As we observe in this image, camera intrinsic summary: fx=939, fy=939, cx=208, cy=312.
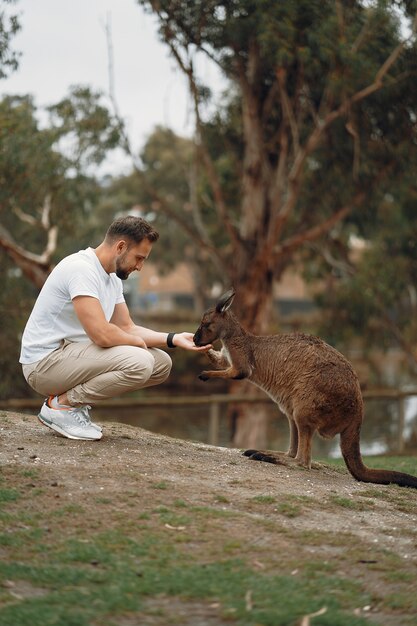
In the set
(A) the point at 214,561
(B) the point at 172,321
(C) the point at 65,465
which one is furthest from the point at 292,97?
(B) the point at 172,321

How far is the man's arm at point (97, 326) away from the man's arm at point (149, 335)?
1.10 feet

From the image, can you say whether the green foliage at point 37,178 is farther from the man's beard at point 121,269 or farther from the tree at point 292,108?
the man's beard at point 121,269

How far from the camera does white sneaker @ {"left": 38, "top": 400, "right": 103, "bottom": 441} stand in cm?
622

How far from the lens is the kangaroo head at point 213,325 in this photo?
668 centimetres

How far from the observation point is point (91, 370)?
6074 mm

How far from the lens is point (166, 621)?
3.53m

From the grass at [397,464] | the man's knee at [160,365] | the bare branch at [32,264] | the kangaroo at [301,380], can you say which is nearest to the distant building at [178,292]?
the bare branch at [32,264]

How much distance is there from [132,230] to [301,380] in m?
1.55

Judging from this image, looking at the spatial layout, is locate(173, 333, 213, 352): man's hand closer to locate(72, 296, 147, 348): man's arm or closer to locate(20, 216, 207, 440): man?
locate(20, 216, 207, 440): man

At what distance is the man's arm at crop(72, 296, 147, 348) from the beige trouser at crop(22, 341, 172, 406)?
81mm

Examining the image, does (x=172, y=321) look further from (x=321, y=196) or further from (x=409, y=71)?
(x=409, y=71)

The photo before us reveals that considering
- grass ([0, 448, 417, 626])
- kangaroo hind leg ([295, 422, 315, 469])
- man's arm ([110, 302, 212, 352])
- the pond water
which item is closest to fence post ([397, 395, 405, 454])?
the pond water

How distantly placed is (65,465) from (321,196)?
46.5 ft

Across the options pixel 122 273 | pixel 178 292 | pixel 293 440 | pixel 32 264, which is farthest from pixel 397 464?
pixel 178 292
